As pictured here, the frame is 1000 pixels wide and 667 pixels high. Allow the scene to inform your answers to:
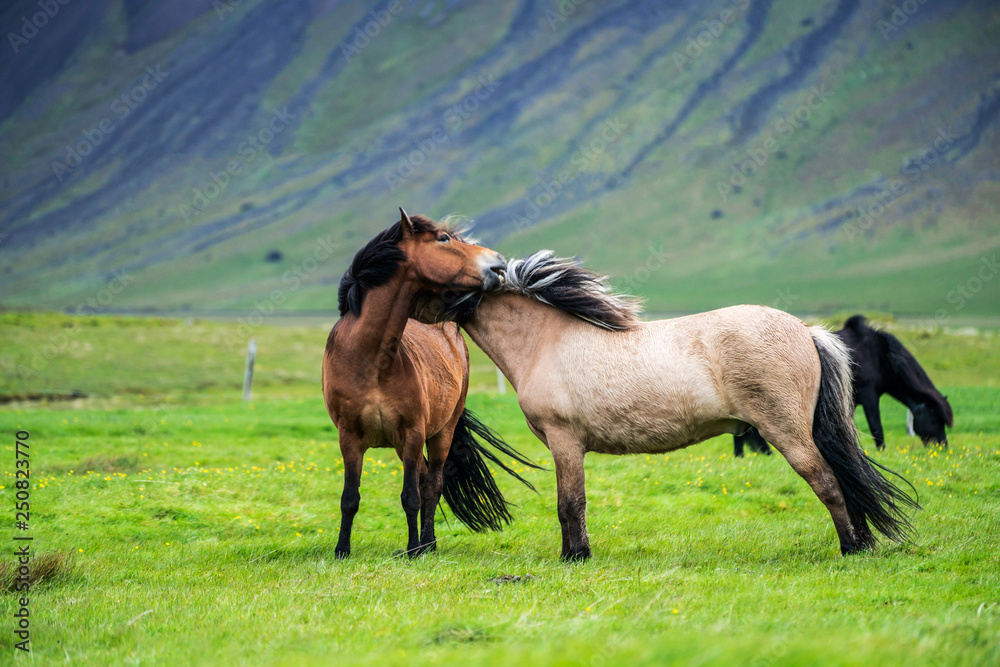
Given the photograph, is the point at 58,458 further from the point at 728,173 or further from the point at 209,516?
the point at 728,173

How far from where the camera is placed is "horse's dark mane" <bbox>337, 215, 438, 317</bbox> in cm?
757

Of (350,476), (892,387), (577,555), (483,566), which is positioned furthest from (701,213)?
(483,566)

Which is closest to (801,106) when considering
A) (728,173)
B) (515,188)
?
(728,173)

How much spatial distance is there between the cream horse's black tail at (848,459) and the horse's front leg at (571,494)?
2134 mm

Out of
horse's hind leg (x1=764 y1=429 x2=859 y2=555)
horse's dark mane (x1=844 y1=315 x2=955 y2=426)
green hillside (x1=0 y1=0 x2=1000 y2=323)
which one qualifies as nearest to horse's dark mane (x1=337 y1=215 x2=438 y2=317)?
horse's hind leg (x1=764 y1=429 x2=859 y2=555)

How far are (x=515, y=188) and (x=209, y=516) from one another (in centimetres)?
17536

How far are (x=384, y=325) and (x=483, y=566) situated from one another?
245cm

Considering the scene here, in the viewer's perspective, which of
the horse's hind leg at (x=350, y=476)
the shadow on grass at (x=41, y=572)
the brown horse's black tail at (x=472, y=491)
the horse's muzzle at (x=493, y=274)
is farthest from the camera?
the brown horse's black tail at (x=472, y=491)

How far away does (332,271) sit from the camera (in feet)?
493

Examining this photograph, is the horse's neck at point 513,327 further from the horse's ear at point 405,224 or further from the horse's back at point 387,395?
the horse's ear at point 405,224

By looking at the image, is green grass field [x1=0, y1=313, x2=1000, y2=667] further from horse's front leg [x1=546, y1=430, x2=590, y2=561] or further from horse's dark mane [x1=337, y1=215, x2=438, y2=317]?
horse's dark mane [x1=337, y1=215, x2=438, y2=317]

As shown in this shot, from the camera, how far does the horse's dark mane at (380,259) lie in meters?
7.57

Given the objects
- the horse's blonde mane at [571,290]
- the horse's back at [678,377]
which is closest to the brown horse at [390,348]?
the horse's blonde mane at [571,290]

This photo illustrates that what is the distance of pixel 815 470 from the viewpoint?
21.8 ft
